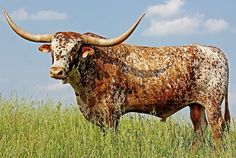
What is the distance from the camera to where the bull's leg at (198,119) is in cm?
768

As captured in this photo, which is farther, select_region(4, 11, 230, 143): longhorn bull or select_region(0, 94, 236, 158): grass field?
select_region(4, 11, 230, 143): longhorn bull

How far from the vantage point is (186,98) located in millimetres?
7281

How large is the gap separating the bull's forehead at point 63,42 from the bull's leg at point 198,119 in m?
2.46

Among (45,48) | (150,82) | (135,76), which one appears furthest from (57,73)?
(150,82)

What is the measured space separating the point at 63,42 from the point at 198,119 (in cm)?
287

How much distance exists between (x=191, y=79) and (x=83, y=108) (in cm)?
184

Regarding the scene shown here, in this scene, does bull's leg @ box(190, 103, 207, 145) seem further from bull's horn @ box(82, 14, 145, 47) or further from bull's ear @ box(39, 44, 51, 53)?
bull's ear @ box(39, 44, 51, 53)

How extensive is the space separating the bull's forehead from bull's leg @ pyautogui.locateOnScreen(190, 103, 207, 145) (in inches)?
96.7

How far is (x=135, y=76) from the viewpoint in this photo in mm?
6949

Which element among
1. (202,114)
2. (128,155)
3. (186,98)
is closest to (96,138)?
(128,155)

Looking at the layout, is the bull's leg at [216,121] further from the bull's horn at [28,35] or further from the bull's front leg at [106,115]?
the bull's horn at [28,35]

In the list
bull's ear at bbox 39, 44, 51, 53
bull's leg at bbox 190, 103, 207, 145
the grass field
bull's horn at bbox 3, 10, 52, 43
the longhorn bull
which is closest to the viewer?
the grass field

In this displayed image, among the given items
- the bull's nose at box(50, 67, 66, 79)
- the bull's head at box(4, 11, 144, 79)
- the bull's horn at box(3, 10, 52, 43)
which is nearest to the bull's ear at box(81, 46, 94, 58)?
the bull's head at box(4, 11, 144, 79)

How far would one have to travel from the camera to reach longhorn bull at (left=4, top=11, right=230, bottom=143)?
6.43 m
